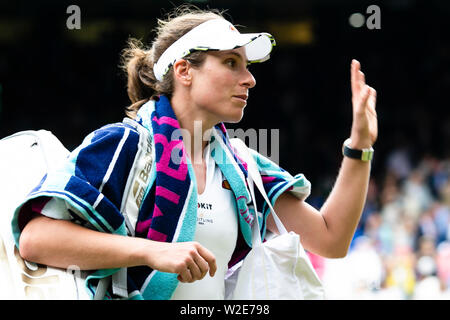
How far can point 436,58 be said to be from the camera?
869 centimetres

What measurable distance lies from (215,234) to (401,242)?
494 cm

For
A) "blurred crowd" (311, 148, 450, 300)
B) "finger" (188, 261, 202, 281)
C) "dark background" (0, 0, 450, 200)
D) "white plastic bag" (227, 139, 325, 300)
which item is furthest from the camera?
"dark background" (0, 0, 450, 200)

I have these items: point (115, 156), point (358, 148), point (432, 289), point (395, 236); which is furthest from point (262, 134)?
point (395, 236)

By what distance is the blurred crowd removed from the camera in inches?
229

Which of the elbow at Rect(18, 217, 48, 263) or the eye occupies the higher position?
the eye

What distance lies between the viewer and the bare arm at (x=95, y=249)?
1.59 meters

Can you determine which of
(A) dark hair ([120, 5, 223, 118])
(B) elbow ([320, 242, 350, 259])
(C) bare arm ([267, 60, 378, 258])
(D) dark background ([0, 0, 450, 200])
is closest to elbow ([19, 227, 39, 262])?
(A) dark hair ([120, 5, 223, 118])

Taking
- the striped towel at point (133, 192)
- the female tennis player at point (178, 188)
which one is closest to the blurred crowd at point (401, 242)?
the female tennis player at point (178, 188)

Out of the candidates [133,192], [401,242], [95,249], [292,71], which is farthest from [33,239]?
[292,71]

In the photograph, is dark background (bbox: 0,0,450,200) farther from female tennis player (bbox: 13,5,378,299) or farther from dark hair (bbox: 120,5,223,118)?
female tennis player (bbox: 13,5,378,299)

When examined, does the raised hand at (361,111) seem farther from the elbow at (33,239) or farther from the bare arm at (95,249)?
the elbow at (33,239)

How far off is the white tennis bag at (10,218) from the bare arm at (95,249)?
0.11ft

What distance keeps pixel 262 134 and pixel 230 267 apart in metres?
0.71

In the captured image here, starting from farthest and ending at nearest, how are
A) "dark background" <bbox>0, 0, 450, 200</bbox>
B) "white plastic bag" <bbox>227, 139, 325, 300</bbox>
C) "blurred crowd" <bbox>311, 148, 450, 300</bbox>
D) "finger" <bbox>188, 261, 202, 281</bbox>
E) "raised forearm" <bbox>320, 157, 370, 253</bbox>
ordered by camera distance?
1. "dark background" <bbox>0, 0, 450, 200</bbox>
2. "blurred crowd" <bbox>311, 148, 450, 300</bbox>
3. "raised forearm" <bbox>320, 157, 370, 253</bbox>
4. "white plastic bag" <bbox>227, 139, 325, 300</bbox>
5. "finger" <bbox>188, 261, 202, 281</bbox>
